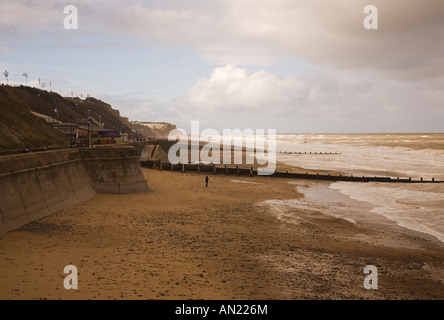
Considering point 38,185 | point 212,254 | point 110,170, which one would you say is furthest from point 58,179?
point 212,254

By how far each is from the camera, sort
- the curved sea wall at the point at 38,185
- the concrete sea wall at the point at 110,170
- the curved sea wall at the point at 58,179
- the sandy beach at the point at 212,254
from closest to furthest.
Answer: the sandy beach at the point at 212,254, the curved sea wall at the point at 38,185, the curved sea wall at the point at 58,179, the concrete sea wall at the point at 110,170

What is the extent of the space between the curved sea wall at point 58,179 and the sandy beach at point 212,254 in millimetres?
1051

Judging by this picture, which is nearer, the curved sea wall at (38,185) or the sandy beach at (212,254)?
the sandy beach at (212,254)

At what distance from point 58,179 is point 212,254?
13.5 m

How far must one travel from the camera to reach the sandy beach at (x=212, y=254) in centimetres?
1223

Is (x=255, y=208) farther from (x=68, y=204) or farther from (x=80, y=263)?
(x=80, y=263)

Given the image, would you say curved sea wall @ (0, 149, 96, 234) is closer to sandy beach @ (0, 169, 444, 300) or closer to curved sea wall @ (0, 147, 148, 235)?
curved sea wall @ (0, 147, 148, 235)

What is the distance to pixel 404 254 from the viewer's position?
683 inches

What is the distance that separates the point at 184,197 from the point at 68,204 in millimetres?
9693

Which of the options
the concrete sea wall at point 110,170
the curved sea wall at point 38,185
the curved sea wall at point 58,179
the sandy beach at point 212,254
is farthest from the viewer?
the concrete sea wall at point 110,170

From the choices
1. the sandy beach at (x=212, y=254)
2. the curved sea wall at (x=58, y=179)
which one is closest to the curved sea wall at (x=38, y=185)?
the curved sea wall at (x=58, y=179)

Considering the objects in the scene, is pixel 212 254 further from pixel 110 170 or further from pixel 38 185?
pixel 110 170

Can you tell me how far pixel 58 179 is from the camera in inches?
933

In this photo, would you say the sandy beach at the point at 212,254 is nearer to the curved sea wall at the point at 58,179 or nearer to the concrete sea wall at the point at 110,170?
the curved sea wall at the point at 58,179
